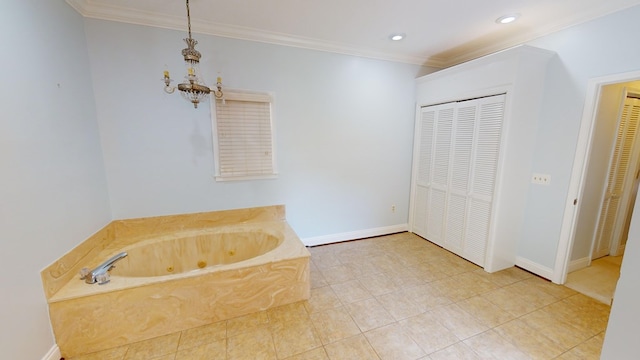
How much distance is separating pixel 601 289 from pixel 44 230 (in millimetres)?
4586

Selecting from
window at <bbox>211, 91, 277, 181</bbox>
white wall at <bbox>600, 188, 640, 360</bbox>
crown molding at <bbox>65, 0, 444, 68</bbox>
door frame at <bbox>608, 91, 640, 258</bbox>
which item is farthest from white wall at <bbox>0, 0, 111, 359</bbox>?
door frame at <bbox>608, 91, 640, 258</bbox>

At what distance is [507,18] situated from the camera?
2285 mm

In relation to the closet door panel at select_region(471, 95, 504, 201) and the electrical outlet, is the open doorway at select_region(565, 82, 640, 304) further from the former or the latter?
the closet door panel at select_region(471, 95, 504, 201)

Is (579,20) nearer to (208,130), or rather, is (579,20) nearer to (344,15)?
(344,15)

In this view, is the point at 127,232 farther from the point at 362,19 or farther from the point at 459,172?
the point at 459,172

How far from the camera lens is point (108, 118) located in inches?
Answer: 89.0

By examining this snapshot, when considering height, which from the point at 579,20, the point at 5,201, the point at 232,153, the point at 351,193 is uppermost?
the point at 579,20

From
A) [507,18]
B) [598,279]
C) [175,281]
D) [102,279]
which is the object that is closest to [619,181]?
[598,279]

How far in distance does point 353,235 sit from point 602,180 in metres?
2.79

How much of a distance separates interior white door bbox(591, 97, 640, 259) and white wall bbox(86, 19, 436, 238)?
209 centimetres

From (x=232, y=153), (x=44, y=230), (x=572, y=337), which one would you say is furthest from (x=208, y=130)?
(x=572, y=337)

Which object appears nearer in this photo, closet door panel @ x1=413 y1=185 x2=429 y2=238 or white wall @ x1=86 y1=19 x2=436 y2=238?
white wall @ x1=86 y1=19 x2=436 y2=238

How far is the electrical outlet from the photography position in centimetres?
245

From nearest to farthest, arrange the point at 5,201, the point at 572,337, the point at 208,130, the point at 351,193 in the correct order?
the point at 5,201, the point at 572,337, the point at 208,130, the point at 351,193
